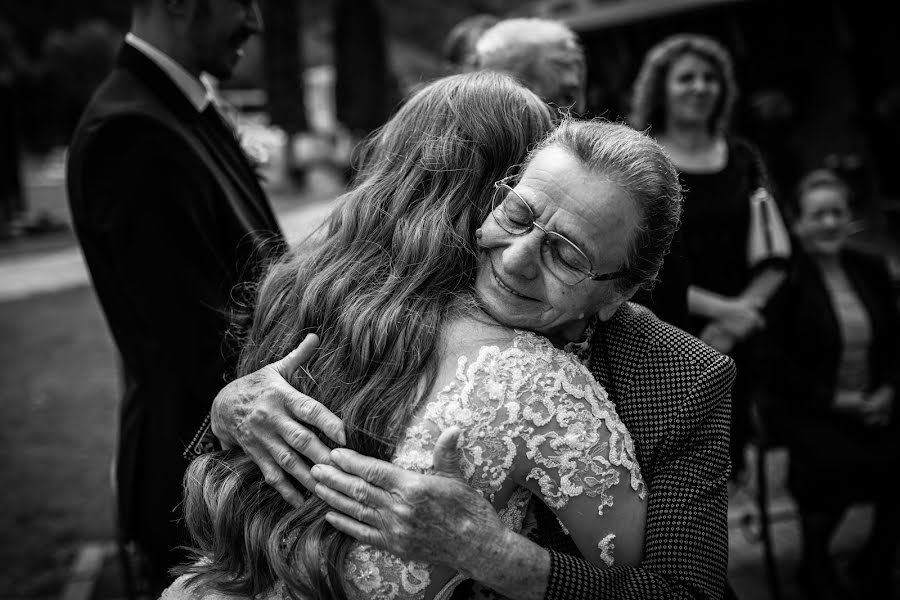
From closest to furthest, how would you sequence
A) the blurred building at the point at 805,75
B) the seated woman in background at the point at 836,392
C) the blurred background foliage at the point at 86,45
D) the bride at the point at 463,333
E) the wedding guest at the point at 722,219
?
the bride at the point at 463,333 < the wedding guest at the point at 722,219 < the seated woman in background at the point at 836,392 < the blurred building at the point at 805,75 < the blurred background foliage at the point at 86,45

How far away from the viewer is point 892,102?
7004 mm

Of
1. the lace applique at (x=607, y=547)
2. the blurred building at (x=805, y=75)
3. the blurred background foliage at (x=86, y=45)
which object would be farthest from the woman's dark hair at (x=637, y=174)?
the blurred background foliage at (x=86, y=45)

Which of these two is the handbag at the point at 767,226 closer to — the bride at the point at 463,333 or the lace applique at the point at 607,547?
the bride at the point at 463,333

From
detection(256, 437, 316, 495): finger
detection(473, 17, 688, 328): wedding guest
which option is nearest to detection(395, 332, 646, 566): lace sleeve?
detection(256, 437, 316, 495): finger

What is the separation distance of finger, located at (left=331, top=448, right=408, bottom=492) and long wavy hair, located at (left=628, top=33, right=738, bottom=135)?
9.48ft

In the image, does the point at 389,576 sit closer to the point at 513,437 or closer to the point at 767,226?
the point at 513,437

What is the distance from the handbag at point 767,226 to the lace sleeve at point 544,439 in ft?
7.19

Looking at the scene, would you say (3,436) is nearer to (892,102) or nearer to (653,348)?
(653,348)

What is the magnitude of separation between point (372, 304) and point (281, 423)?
31 cm

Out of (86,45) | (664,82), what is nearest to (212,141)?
(664,82)

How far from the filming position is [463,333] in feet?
5.23

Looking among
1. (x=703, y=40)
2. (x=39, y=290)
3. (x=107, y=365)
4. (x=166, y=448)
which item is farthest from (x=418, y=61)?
(x=166, y=448)

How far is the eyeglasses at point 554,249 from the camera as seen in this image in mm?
1583

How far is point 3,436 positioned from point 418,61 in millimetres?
31161
